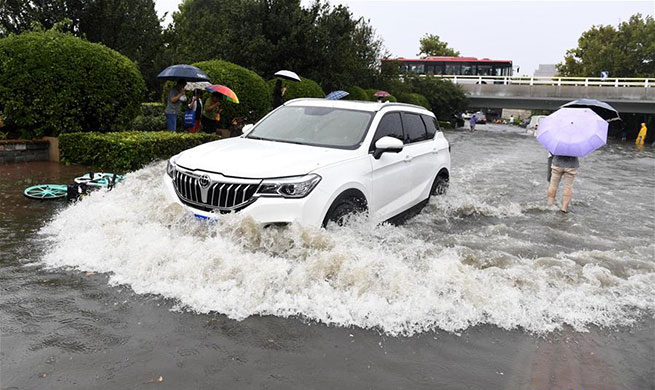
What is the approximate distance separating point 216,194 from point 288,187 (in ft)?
2.35

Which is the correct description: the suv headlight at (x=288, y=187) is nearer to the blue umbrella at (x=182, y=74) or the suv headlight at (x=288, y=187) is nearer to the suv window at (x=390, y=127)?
the suv window at (x=390, y=127)

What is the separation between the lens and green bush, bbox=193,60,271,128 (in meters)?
14.6

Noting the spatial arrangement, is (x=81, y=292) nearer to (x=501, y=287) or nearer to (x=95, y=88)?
(x=501, y=287)

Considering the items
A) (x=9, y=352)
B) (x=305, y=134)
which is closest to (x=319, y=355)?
(x=9, y=352)

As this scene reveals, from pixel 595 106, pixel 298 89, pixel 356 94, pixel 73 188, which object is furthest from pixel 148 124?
pixel 356 94

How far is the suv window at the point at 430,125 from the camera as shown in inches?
316

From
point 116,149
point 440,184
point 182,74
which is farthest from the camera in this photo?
point 182,74

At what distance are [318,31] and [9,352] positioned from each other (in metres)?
21.7

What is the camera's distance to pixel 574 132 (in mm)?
8273

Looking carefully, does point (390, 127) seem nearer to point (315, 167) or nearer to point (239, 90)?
point (315, 167)

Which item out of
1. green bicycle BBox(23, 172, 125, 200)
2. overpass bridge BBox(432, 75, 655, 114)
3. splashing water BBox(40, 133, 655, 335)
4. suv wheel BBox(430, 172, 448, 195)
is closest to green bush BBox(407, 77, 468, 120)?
overpass bridge BBox(432, 75, 655, 114)

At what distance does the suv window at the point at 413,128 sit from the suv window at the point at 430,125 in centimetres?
19

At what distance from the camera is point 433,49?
79188 mm

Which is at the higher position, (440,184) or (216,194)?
(216,194)
